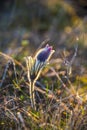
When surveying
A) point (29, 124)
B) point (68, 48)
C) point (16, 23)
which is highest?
point (16, 23)

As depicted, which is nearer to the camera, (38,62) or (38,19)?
(38,62)

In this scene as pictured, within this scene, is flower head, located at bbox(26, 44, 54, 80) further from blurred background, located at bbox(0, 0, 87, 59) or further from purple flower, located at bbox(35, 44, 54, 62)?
blurred background, located at bbox(0, 0, 87, 59)

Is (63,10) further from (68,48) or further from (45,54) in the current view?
(45,54)

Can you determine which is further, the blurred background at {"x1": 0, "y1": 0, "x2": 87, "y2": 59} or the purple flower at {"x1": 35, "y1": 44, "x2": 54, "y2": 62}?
the blurred background at {"x1": 0, "y1": 0, "x2": 87, "y2": 59}

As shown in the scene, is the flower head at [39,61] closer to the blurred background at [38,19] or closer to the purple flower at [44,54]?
the purple flower at [44,54]

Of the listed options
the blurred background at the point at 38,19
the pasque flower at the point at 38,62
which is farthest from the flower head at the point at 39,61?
the blurred background at the point at 38,19

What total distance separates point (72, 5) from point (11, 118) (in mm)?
3054

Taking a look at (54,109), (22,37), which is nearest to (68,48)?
(22,37)

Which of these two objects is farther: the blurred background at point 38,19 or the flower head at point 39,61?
the blurred background at point 38,19

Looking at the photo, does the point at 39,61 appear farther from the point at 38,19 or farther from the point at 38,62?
the point at 38,19

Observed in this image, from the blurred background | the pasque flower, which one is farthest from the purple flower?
the blurred background

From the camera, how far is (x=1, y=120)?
2.06m

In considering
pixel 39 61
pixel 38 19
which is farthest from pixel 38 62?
pixel 38 19

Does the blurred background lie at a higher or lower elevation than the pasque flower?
higher
